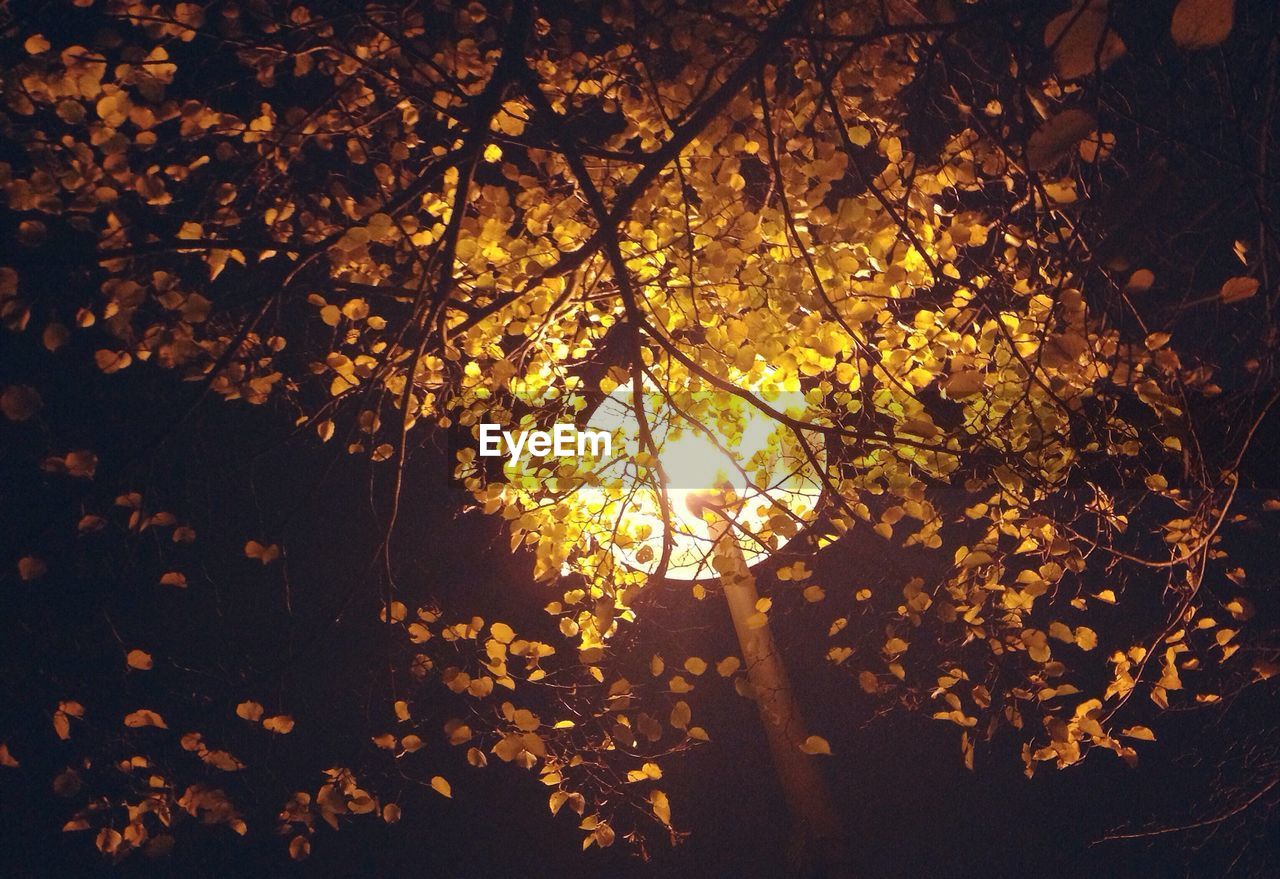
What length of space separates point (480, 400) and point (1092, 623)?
4244 millimetres

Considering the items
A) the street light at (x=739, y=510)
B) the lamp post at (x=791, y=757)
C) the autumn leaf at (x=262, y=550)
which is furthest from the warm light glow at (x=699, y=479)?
the autumn leaf at (x=262, y=550)

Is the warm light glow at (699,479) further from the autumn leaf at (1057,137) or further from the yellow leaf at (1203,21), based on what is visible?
the yellow leaf at (1203,21)

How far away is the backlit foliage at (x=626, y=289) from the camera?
2.39 m

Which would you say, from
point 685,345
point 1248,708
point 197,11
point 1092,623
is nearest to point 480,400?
point 685,345

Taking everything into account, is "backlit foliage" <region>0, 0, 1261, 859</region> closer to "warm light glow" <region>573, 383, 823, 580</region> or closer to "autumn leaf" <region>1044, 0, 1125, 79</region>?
"warm light glow" <region>573, 383, 823, 580</region>

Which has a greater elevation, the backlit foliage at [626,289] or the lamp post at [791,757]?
the backlit foliage at [626,289]

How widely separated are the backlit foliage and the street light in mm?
126

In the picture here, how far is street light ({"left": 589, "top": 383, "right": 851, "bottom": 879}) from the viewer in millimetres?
2664

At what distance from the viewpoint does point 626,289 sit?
2.26 m

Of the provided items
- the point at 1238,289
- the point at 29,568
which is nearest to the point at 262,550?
the point at 29,568

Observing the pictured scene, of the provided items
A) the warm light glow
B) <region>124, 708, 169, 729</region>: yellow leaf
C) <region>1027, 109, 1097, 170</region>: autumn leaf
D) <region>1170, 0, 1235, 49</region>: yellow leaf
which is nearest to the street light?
the warm light glow

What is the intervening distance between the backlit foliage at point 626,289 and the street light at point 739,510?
13 centimetres

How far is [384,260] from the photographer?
14.3 feet

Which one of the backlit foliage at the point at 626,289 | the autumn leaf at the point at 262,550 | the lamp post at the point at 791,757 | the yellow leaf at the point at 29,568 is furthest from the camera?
the lamp post at the point at 791,757
